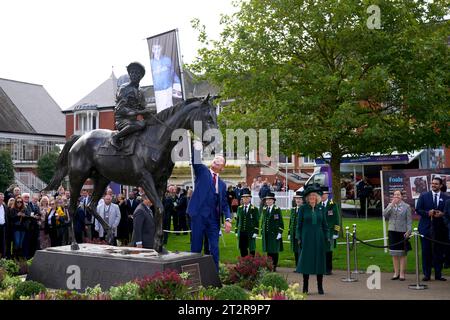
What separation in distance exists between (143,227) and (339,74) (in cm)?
760

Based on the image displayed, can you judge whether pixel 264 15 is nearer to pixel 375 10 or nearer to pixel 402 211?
pixel 375 10

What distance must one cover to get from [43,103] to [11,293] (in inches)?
2729

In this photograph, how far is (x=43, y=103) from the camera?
237ft

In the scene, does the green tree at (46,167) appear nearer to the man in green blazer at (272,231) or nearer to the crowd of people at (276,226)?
the crowd of people at (276,226)

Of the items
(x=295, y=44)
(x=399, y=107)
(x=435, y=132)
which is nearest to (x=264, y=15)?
(x=295, y=44)

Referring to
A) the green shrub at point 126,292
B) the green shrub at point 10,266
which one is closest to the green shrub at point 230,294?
the green shrub at point 126,292

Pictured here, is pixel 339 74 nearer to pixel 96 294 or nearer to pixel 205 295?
pixel 205 295

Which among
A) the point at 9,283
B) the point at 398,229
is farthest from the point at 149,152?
the point at 398,229

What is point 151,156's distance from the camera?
8312mm

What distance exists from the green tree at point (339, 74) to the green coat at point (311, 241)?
15.8 feet

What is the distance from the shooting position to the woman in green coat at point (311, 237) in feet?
30.6

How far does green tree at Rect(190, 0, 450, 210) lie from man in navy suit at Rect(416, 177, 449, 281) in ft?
8.88

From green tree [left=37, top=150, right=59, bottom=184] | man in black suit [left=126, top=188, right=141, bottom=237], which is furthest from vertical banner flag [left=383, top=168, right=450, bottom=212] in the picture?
green tree [left=37, top=150, right=59, bottom=184]

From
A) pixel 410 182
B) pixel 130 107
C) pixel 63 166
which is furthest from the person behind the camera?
pixel 410 182
